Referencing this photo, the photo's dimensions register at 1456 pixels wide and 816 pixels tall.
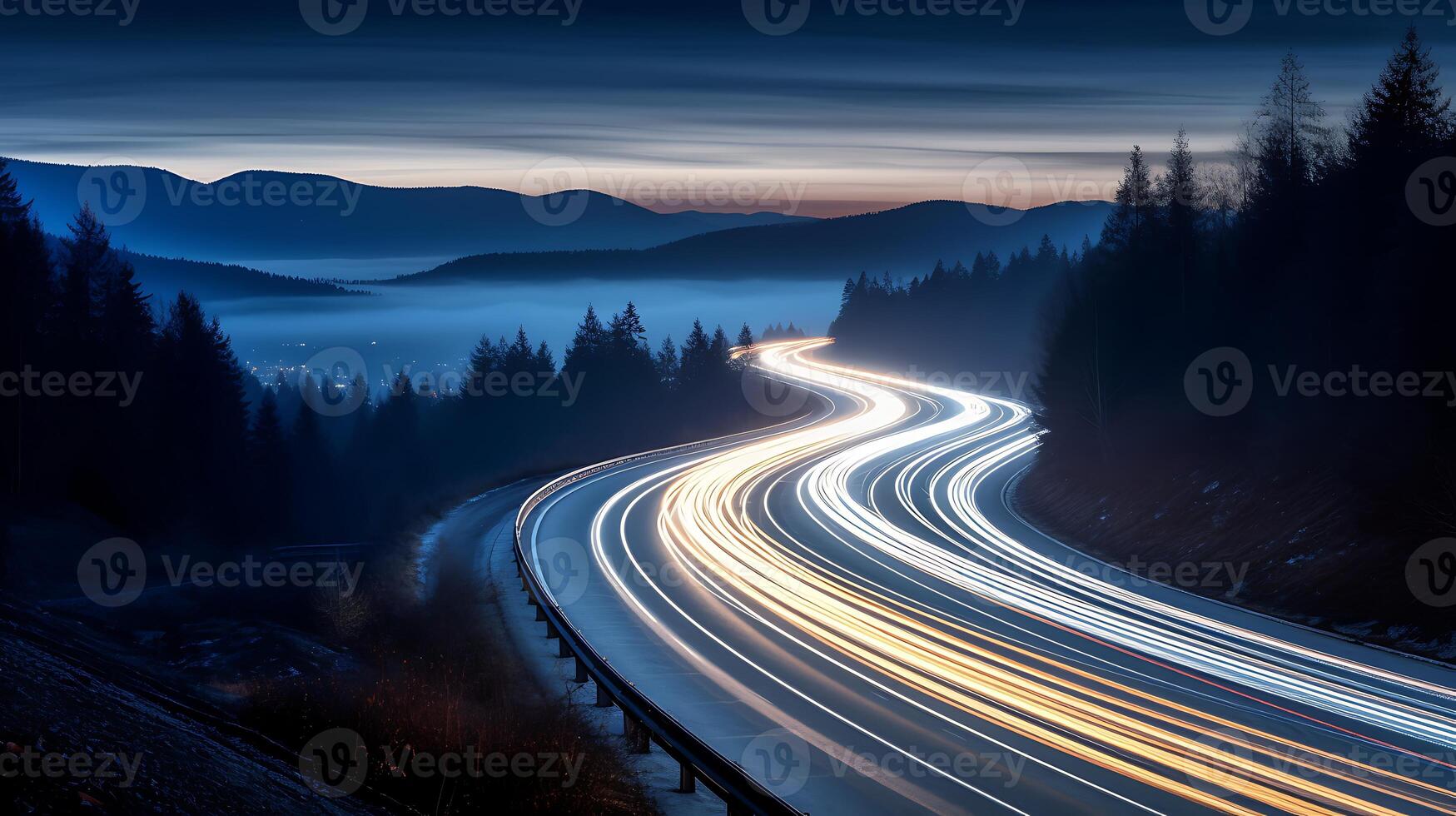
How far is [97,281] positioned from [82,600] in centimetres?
4239

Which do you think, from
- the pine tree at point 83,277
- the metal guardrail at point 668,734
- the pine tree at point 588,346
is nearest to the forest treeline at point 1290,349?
the metal guardrail at point 668,734

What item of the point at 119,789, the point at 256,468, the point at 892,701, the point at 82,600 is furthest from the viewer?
the point at 256,468

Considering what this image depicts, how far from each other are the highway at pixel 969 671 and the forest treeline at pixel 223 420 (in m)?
14.5

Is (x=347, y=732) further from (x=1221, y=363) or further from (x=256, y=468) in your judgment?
(x=256, y=468)

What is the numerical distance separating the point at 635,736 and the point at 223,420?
59959 millimetres

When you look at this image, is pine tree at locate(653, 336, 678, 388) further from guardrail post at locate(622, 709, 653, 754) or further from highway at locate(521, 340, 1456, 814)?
guardrail post at locate(622, 709, 653, 754)

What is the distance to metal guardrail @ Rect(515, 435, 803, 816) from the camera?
38.2ft

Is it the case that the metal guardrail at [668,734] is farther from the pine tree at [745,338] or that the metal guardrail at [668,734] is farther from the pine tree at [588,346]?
the pine tree at [745,338]

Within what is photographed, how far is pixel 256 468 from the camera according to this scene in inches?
2943

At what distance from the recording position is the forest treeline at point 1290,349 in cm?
2666

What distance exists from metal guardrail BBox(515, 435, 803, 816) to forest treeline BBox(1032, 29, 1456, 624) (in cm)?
1749

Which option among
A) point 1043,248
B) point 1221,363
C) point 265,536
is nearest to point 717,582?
point 1221,363

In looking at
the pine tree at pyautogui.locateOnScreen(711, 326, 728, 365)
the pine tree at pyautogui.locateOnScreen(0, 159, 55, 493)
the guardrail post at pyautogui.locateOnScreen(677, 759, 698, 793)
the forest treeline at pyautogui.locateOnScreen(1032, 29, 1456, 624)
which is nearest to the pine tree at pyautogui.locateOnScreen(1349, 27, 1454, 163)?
the forest treeline at pyautogui.locateOnScreen(1032, 29, 1456, 624)

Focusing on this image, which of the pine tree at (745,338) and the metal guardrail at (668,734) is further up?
the pine tree at (745,338)
